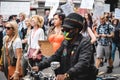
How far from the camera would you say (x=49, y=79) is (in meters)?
5.37

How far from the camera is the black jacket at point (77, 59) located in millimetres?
5020

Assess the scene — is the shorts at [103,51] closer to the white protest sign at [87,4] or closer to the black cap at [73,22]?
the white protest sign at [87,4]

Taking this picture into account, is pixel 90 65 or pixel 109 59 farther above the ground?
pixel 90 65

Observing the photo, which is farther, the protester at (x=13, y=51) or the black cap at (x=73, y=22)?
the protester at (x=13, y=51)

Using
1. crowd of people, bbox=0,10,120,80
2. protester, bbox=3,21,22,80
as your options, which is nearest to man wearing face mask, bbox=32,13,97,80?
crowd of people, bbox=0,10,120,80

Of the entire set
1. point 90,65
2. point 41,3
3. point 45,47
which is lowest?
point 41,3

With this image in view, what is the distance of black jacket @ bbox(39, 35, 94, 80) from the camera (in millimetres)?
5020

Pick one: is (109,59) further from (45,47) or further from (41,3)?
(41,3)

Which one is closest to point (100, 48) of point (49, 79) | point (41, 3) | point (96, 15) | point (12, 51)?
point (96, 15)

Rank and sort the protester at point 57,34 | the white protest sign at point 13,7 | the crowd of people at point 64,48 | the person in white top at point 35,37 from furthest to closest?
the white protest sign at point 13,7
the person in white top at point 35,37
the protester at point 57,34
the crowd of people at point 64,48

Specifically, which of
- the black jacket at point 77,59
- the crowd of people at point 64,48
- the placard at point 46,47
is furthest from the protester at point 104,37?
the black jacket at point 77,59

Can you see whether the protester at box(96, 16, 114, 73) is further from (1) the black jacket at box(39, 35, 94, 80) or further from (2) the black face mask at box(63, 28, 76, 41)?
(2) the black face mask at box(63, 28, 76, 41)

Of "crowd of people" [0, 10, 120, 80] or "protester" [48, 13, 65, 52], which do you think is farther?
"protester" [48, 13, 65, 52]

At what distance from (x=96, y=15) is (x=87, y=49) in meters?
7.91
